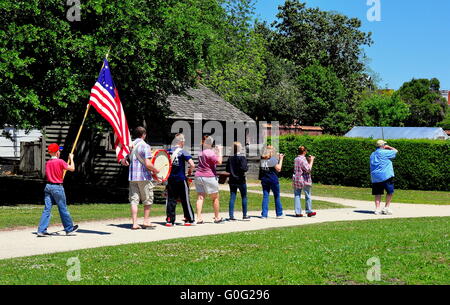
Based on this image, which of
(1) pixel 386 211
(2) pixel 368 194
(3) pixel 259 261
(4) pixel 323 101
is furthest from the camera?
(4) pixel 323 101

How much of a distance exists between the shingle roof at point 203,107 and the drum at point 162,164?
50.9ft

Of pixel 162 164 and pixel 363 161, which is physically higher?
pixel 363 161

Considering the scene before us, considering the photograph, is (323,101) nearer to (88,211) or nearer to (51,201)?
(88,211)

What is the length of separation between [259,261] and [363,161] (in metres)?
24.5

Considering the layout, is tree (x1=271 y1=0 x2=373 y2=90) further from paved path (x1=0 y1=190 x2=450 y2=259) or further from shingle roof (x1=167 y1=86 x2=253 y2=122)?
paved path (x1=0 y1=190 x2=450 y2=259)

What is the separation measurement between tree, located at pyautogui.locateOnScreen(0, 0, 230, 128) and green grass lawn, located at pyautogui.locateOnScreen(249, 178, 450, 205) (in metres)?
8.99

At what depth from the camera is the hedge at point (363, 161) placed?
102 feet

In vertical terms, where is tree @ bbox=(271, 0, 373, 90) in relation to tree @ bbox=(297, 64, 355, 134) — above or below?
above

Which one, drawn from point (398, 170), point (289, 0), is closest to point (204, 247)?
point (398, 170)

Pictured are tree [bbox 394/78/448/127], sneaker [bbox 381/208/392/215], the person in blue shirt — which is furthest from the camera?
tree [bbox 394/78/448/127]

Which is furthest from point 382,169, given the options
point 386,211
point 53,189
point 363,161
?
point 363,161

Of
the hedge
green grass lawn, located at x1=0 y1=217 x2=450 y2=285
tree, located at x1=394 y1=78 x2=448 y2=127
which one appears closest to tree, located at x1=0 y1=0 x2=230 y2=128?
green grass lawn, located at x1=0 y1=217 x2=450 y2=285

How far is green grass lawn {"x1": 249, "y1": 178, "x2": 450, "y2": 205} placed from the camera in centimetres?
2597

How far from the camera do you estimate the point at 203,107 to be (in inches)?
1334
